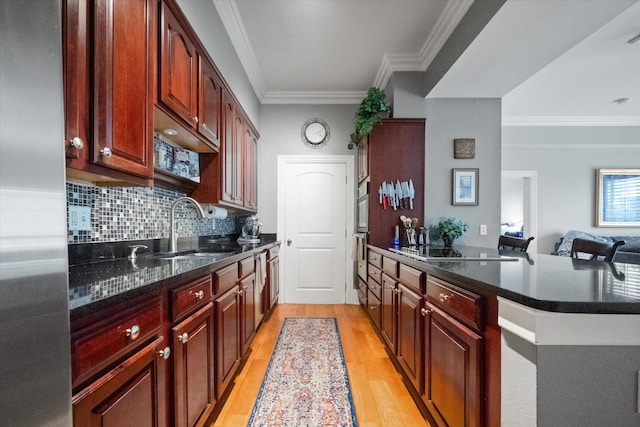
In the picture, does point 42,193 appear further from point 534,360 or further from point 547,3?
point 547,3

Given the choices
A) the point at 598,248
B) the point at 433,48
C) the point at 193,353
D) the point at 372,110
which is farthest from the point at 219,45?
the point at 598,248

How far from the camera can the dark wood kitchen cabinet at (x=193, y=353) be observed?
1.21m

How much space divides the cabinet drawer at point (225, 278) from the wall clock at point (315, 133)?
8.58ft

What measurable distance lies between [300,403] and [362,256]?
2.00 m

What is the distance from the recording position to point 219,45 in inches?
101

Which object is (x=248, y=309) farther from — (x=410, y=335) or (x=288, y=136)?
(x=288, y=136)

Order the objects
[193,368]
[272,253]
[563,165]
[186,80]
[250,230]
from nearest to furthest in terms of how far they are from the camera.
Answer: [193,368] → [186,80] → [272,253] → [250,230] → [563,165]

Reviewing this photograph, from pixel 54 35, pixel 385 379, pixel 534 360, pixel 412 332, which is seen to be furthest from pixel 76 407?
pixel 385 379

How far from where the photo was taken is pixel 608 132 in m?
5.17

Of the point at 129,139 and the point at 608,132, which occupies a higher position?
the point at 608,132

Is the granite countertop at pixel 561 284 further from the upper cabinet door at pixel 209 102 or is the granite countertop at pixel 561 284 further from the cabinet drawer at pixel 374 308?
the upper cabinet door at pixel 209 102

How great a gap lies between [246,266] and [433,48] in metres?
2.70

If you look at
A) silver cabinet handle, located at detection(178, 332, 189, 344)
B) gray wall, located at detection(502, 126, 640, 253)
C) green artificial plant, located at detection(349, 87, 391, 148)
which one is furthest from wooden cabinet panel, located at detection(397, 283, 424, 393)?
gray wall, located at detection(502, 126, 640, 253)

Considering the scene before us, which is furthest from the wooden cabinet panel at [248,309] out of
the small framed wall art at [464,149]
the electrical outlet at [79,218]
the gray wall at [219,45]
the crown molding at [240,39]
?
the small framed wall art at [464,149]
